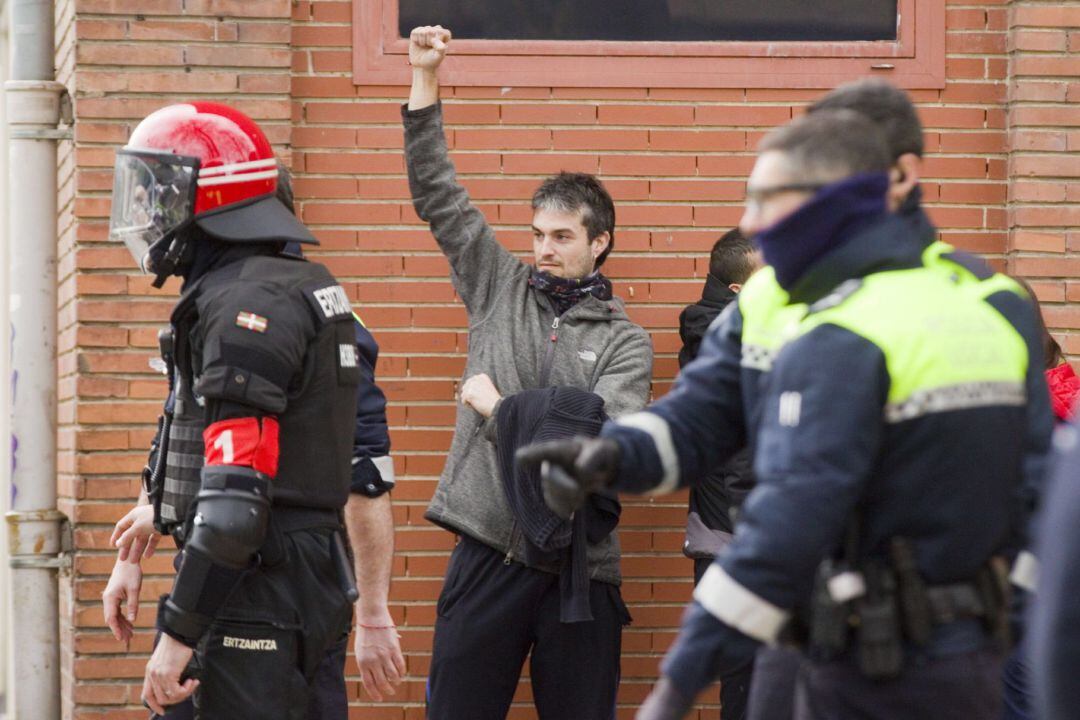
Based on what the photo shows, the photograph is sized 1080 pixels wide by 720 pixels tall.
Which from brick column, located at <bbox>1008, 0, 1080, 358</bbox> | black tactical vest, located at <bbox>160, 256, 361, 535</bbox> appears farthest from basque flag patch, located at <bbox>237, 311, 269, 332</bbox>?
brick column, located at <bbox>1008, 0, 1080, 358</bbox>

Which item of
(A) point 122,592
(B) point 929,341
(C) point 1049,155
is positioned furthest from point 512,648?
(C) point 1049,155

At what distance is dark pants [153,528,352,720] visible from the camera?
3719 mm

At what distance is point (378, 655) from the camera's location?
4.90 metres

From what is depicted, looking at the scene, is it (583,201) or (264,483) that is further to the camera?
(583,201)

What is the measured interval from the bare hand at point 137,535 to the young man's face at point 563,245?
5.46ft

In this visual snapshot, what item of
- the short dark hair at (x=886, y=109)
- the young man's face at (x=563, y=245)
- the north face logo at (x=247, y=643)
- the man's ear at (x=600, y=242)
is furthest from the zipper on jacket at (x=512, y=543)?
the short dark hair at (x=886, y=109)

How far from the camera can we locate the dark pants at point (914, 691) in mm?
2799

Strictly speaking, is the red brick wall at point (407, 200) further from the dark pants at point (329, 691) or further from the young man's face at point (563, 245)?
the dark pants at point (329, 691)

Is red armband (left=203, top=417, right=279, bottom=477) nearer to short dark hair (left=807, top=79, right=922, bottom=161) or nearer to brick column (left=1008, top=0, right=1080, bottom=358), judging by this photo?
short dark hair (left=807, top=79, right=922, bottom=161)

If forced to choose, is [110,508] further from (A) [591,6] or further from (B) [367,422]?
(A) [591,6]

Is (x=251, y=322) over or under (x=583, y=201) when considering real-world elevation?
under

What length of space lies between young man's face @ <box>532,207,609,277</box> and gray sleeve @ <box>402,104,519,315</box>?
0.46 feet

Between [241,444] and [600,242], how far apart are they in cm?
211

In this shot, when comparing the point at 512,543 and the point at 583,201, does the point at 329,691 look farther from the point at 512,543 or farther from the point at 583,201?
the point at 583,201
